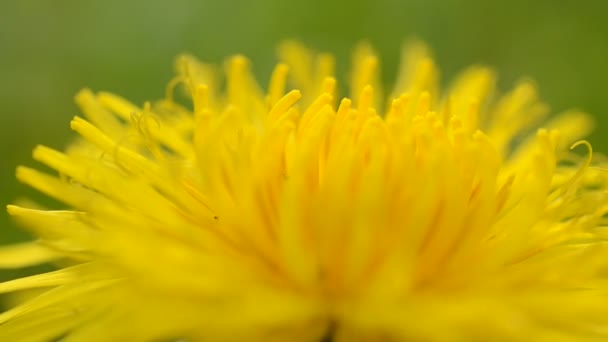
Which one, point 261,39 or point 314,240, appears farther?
point 261,39

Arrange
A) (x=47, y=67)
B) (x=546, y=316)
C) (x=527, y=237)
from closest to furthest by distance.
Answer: (x=546, y=316)
(x=527, y=237)
(x=47, y=67)

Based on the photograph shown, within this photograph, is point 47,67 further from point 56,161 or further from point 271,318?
point 271,318

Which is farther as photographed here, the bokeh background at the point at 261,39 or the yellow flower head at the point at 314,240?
the bokeh background at the point at 261,39

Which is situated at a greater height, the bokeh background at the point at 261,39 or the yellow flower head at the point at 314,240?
the bokeh background at the point at 261,39

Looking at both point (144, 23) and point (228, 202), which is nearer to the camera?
point (228, 202)

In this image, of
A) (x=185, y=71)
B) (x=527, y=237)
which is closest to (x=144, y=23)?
(x=185, y=71)
